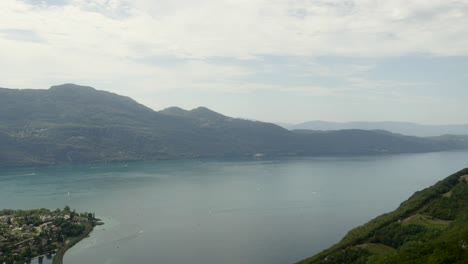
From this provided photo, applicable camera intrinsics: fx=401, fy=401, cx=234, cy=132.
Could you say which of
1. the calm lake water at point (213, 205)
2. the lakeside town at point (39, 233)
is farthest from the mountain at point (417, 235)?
the lakeside town at point (39, 233)

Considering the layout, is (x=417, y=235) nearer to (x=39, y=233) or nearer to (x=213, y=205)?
(x=39, y=233)

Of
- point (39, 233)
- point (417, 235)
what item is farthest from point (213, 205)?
point (417, 235)

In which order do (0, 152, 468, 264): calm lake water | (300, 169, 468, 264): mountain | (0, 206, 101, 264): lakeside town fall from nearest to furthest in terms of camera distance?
(300, 169, 468, 264): mountain → (0, 206, 101, 264): lakeside town → (0, 152, 468, 264): calm lake water

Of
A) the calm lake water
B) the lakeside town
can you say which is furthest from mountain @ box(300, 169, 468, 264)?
the lakeside town

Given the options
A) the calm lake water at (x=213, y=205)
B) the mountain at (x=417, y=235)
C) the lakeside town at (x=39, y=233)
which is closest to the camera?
the mountain at (x=417, y=235)

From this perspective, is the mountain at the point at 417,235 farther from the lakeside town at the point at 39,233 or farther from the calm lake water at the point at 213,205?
the lakeside town at the point at 39,233

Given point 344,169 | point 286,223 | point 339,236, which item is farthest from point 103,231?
point 344,169

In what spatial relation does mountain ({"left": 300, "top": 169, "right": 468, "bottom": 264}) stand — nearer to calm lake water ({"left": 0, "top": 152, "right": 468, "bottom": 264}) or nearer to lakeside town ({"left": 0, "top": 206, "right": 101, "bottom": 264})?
calm lake water ({"left": 0, "top": 152, "right": 468, "bottom": 264})
